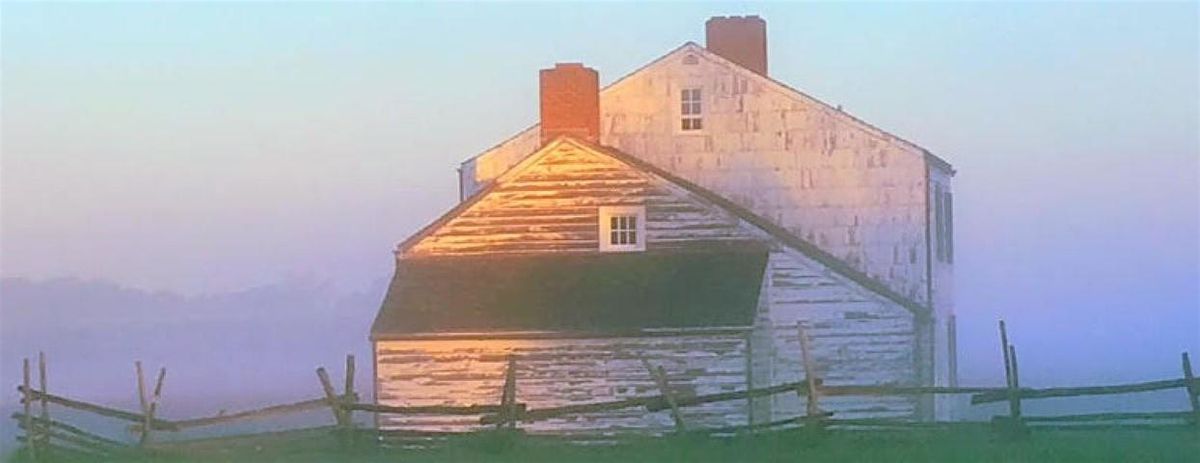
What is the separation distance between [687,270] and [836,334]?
203 cm

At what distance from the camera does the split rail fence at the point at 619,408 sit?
2386 centimetres

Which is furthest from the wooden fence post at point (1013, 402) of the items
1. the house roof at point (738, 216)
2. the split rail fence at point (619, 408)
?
the house roof at point (738, 216)

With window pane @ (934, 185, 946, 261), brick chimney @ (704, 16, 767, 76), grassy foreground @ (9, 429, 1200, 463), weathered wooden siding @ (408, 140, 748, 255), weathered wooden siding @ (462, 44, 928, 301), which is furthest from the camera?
brick chimney @ (704, 16, 767, 76)

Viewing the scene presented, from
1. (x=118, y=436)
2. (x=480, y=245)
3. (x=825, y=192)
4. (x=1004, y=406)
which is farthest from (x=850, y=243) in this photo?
(x=118, y=436)

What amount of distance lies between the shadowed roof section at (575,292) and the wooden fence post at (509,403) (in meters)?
2.47

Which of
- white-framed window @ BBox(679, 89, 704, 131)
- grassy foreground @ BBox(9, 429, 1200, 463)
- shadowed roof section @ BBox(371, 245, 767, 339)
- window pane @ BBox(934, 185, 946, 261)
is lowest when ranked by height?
grassy foreground @ BBox(9, 429, 1200, 463)

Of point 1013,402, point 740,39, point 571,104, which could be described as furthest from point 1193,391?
point 740,39

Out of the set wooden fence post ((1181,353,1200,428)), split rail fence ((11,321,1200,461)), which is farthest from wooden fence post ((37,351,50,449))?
wooden fence post ((1181,353,1200,428))

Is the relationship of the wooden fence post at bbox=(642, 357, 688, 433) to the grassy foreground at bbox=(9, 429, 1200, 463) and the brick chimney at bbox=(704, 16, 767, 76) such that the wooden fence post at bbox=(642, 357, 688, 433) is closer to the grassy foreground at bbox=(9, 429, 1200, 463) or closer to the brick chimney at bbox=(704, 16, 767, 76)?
the grassy foreground at bbox=(9, 429, 1200, 463)

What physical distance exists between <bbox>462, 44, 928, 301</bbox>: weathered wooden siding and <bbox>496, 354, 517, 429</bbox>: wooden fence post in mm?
7962

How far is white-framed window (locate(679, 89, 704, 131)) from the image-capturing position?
32.3m

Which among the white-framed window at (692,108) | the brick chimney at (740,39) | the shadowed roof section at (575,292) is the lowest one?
the shadowed roof section at (575,292)

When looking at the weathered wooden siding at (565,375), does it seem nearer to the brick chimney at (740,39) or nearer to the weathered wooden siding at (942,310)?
the weathered wooden siding at (942,310)

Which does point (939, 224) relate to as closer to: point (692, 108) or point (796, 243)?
point (692, 108)
